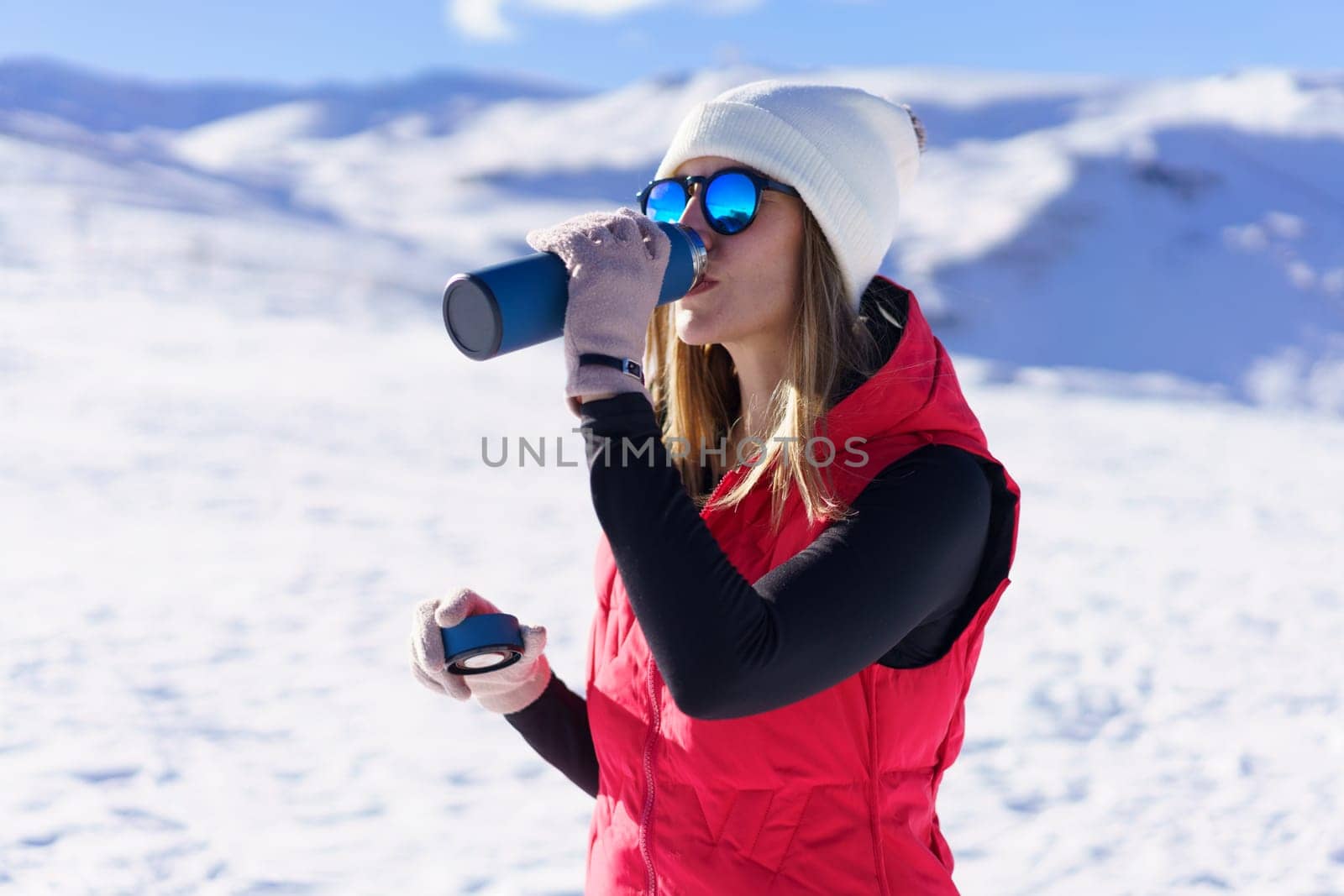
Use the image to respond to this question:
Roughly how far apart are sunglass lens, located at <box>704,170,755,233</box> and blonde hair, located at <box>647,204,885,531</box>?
9cm

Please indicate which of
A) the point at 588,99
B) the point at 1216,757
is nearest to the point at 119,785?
the point at 1216,757

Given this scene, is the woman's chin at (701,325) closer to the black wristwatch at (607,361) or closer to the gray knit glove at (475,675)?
the black wristwatch at (607,361)

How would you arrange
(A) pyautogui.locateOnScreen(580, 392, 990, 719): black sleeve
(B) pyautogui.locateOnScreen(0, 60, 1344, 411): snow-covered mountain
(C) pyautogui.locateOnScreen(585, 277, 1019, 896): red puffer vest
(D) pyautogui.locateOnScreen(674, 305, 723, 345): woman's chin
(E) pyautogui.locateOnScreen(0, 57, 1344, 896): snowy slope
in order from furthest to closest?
(B) pyautogui.locateOnScreen(0, 60, 1344, 411): snow-covered mountain < (E) pyautogui.locateOnScreen(0, 57, 1344, 896): snowy slope < (D) pyautogui.locateOnScreen(674, 305, 723, 345): woman's chin < (C) pyautogui.locateOnScreen(585, 277, 1019, 896): red puffer vest < (A) pyautogui.locateOnScreen(580, 392, 990, 719): black sleeve

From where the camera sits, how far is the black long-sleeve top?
3.30 feet

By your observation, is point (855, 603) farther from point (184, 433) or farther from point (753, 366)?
point (184, 433)

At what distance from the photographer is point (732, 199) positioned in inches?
55.9

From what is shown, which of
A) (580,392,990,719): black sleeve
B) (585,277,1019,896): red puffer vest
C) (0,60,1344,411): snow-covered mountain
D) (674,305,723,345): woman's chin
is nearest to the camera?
(580,392,990,719): black sleeve

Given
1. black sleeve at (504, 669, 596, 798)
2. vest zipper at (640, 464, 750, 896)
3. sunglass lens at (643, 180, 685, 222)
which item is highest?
sunglass lens at (643, 180, 685, 222)

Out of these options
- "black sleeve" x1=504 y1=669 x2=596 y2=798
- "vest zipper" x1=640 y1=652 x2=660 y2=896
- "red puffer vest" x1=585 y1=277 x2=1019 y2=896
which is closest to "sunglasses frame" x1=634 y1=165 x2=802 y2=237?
"red puffer vest" x1=585 y1=277 x2=1019 y2=896

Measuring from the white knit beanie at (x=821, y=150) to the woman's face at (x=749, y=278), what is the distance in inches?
1.2

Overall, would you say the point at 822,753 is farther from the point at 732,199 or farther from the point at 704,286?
the point at 732,199

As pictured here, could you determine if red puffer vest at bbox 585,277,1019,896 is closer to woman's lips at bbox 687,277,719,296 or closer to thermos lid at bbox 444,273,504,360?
woman's lips at bbox 687,277,719,296

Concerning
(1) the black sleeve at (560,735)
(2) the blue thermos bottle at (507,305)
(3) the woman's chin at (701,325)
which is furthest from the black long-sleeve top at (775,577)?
(1) the black sleeve at (560,735)

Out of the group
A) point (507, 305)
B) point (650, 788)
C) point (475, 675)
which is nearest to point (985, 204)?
point (475, 675)
